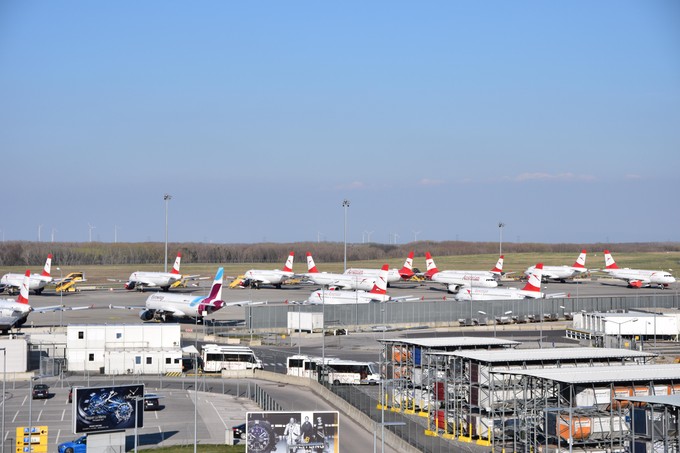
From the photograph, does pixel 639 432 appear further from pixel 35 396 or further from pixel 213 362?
pixel 213 362

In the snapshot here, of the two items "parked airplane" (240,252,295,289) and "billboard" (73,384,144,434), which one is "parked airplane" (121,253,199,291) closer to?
"parked airplane" (240,252,295,289)

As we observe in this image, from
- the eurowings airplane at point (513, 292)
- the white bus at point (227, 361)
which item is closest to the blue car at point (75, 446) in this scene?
the white bus at point (227, 361)

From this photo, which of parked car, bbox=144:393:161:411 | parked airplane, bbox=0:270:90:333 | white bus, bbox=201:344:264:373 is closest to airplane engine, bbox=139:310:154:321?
parked airplane, bbox=0:270:90:333

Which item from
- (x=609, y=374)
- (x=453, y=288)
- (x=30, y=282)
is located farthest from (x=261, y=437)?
(x=453, y=288)

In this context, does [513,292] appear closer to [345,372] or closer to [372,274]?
[372,274]

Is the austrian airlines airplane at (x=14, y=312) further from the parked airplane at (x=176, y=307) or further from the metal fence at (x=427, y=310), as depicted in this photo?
the metal fence at (x=427, y=310)

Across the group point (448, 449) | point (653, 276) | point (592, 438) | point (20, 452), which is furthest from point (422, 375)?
point (653, 276)

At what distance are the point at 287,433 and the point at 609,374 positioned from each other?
54.9 ft

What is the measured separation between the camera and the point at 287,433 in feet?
160

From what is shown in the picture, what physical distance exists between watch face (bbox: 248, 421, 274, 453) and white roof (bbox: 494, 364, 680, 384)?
508 inches

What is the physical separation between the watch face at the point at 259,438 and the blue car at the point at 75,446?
1373 cm

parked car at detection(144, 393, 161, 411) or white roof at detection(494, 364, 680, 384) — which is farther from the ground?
white roof at detection(494, 364, 680, 384)

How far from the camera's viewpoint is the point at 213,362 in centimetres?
9044

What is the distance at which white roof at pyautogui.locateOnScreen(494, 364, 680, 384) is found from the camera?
45.3 m
